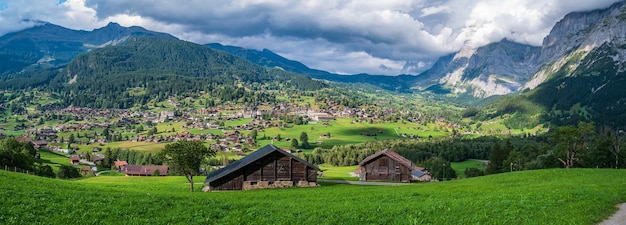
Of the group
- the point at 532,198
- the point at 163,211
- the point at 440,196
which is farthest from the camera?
the point at 440,196

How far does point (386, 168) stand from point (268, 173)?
33.3m

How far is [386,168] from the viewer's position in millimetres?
77875

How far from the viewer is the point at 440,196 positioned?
31234 millimetres

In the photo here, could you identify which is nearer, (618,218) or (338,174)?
(618,218)

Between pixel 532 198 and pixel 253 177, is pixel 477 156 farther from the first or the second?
pixel 532 198

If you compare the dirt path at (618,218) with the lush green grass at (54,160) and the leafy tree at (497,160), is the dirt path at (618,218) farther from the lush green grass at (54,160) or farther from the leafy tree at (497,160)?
the lush green grass at (54,160)

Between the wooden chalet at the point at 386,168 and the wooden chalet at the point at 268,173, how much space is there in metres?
26.8

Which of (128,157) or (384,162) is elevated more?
(384,162)

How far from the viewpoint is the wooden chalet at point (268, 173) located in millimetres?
50312

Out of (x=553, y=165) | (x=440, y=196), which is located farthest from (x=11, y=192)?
(x=553, y=165)

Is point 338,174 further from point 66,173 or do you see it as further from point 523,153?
point 66,173

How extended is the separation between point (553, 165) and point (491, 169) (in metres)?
18.1

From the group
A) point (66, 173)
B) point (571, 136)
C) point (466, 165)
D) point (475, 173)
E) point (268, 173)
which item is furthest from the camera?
point (466, 165)

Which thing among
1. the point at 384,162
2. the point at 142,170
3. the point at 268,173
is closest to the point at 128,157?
the point at 142,170
